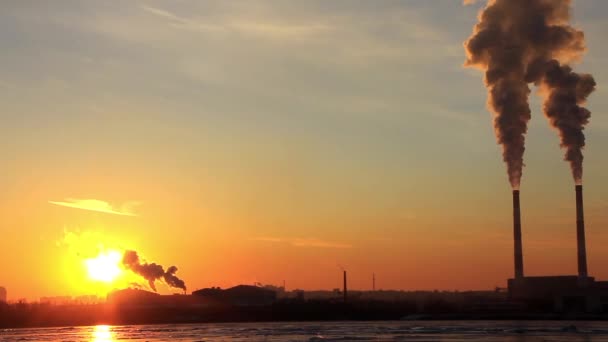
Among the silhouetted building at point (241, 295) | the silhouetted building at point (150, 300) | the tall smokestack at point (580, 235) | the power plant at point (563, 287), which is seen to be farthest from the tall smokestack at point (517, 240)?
the silhouetted building at point (150, 300)

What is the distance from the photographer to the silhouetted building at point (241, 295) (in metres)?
136

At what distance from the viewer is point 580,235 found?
10175cm

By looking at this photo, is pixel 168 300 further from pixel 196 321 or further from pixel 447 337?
pixel 447 337

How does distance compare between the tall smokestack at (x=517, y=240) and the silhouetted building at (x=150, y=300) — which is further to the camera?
the silhouetted building at (x=150, y=300)

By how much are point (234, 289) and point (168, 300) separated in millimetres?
11282

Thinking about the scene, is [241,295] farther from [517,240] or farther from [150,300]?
[517,240]

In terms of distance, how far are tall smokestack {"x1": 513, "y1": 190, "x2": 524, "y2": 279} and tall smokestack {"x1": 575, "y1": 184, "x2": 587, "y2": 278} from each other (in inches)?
274

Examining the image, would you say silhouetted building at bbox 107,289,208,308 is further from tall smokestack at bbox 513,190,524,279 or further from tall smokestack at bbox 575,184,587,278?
tall smokestack at bbox 575,184,587,278

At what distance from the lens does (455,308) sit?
116m

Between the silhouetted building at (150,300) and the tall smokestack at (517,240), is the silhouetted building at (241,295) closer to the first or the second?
the silhouetted building at (150,300)

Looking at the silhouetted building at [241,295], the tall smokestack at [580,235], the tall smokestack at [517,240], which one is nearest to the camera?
the tall smokestack at [580,235]

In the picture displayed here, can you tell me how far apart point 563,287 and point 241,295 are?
171 feet

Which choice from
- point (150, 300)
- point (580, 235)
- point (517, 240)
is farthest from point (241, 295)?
point (580, 235)

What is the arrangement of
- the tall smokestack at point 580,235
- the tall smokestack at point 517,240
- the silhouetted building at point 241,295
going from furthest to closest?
1. the silhouetted building at point 241,295
2. the tall smokestack at point 517,240
3. the tall smokestack at point 580,235
